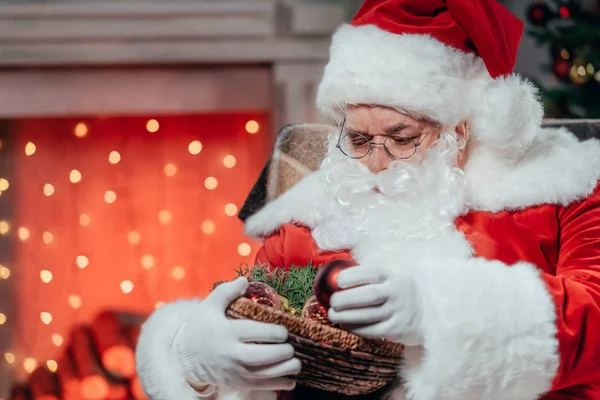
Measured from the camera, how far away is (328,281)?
3.17 ft

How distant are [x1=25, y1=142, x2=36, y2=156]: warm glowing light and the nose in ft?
6.09

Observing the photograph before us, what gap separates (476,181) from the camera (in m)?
1.33

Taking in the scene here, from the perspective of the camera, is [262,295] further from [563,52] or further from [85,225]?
[85,225]

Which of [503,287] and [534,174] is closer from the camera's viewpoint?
[503,287]

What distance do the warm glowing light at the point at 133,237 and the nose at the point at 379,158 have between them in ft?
5.55

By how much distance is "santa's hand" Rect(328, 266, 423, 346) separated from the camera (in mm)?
936

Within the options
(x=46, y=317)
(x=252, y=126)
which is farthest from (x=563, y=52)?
(x=46, y=317)

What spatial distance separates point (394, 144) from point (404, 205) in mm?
112

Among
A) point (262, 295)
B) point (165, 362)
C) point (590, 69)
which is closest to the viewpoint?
point (262, 295)

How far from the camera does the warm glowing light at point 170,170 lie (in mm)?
2807

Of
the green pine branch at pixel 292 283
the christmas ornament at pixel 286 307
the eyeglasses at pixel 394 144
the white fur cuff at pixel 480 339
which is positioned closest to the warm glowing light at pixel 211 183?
the eyeglasses at pixel 394 144

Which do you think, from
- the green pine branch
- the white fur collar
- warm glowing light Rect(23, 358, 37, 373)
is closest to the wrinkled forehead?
the white fur collar

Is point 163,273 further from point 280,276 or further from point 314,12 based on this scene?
point 280,276

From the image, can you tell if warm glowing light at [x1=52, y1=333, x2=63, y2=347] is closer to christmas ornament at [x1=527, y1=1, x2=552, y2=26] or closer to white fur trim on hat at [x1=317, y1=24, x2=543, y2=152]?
white fur trim on hat at [x1=317, y1=24, x2=543, y2=152]
